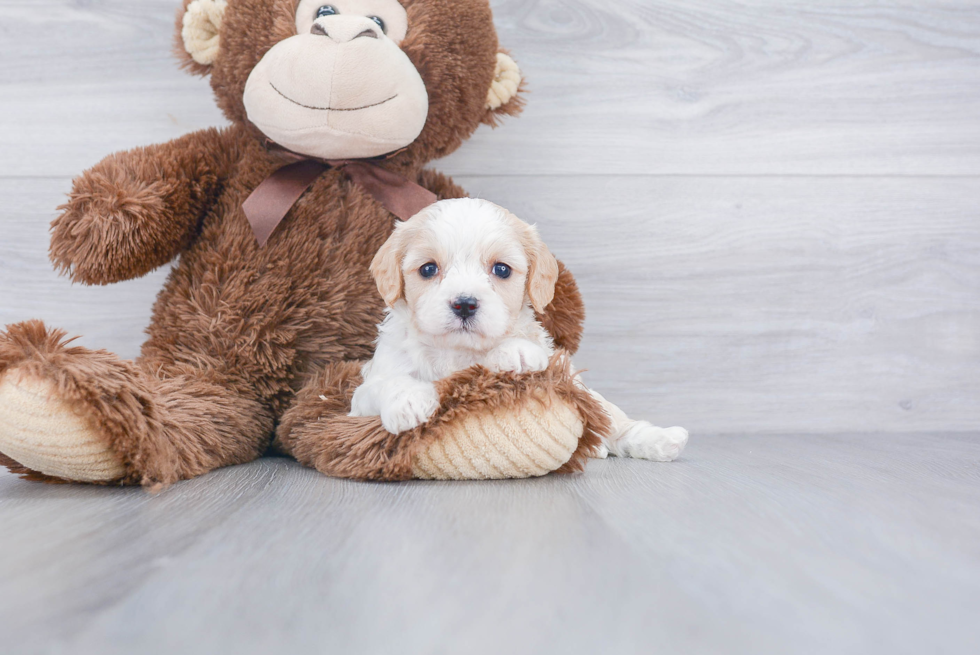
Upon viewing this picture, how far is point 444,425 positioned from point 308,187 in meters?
0.54

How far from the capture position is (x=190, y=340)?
3.70 feet

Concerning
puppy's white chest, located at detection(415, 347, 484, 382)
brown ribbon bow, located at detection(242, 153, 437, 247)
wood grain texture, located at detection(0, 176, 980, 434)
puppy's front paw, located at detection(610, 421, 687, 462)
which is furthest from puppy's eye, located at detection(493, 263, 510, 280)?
wood grain texture, located at detection(0, 176, 980, 434)

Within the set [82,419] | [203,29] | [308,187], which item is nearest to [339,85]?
[308,187]

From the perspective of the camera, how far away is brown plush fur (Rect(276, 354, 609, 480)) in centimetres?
87

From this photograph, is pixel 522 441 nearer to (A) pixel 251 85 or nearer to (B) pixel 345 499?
(B) pixel 345 499

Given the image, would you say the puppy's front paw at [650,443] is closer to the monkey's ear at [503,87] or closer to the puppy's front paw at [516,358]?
the puppy's front paw at [516,358]

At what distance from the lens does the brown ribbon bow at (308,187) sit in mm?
1139

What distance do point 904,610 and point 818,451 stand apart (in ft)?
2.66

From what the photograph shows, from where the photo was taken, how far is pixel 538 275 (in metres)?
1.01

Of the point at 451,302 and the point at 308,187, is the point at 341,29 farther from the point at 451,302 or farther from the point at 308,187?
the point at 451,302

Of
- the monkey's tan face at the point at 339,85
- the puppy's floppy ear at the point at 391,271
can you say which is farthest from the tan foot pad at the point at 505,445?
the monkey's tan face at the point at 339,85

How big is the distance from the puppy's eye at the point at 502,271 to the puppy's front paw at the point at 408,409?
196 mm

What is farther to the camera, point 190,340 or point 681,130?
point 681,130

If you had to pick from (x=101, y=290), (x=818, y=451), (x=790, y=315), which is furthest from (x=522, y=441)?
(x=101, y=290)
